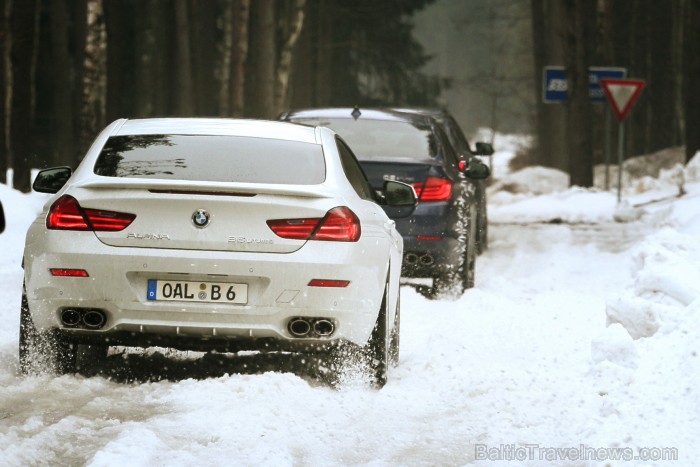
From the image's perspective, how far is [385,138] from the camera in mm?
12461

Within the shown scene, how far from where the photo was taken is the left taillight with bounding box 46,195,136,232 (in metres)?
6.86

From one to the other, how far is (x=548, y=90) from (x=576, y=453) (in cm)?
2751

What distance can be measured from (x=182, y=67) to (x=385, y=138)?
2075cm

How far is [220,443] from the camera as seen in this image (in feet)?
18.7

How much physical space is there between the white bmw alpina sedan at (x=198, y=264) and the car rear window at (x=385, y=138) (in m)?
5.02

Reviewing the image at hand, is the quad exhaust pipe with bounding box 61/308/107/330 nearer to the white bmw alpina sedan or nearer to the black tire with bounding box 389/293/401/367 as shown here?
the white bmw alpina sedan

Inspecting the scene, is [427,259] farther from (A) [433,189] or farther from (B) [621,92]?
(B) [621,92]

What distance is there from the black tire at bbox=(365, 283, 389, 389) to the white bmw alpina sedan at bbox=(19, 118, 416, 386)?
0.18 m

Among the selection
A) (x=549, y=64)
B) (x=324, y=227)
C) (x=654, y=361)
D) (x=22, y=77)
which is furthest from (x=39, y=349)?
(x=549, y=64)

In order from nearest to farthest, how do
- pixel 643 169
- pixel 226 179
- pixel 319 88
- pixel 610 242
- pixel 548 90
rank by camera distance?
pixel 226 179
pixel 610 242
pixel 548 90
pixel 643 169
pixel 319 88

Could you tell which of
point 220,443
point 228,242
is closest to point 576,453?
point 220,443

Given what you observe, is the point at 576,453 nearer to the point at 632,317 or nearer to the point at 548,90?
the point at 632,317

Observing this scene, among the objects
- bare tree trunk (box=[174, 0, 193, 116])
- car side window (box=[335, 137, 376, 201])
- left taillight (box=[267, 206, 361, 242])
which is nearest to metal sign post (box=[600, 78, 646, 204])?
bare tree trunk (box=[174, 0, 193, 116])

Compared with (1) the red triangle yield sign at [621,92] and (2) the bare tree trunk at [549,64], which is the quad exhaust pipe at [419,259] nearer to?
(1) the red triangle yield sign at [621,92]
